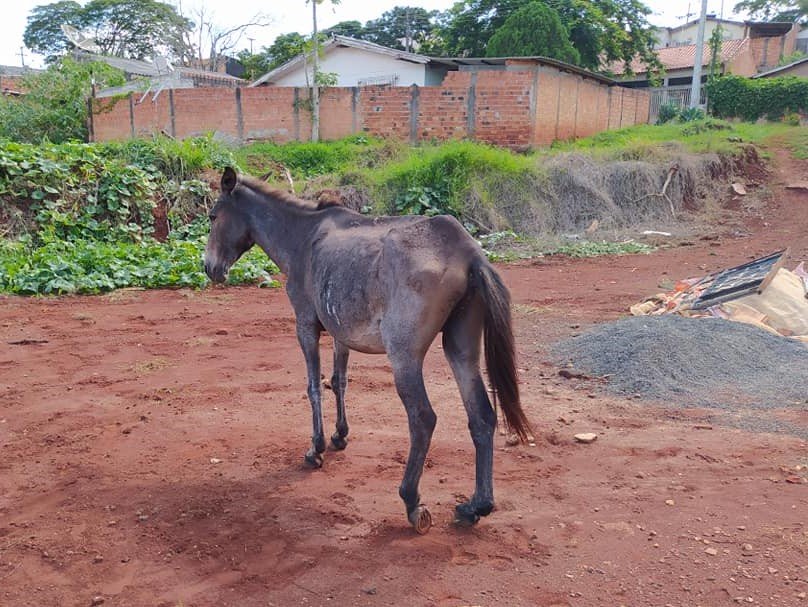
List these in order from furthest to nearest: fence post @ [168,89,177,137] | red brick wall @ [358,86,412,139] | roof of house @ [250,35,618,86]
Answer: fence post @ [168,89,177,137], roof of house @ [250,35,618,86], red brick wall @ [358,86,412,139]

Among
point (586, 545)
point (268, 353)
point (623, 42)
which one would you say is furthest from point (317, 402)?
point (623, 42)

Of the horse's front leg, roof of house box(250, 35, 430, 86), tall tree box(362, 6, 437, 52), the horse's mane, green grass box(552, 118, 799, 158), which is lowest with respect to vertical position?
the horse's front leg

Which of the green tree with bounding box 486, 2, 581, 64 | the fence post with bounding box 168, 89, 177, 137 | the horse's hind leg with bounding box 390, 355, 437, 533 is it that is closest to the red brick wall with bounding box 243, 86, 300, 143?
the fence post with bounding box 168, 89, 177, 137

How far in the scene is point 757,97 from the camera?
1228 inches

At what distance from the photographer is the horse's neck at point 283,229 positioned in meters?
5.02

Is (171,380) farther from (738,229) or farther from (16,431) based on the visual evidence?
(738,229)

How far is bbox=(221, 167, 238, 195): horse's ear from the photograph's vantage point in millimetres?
5137

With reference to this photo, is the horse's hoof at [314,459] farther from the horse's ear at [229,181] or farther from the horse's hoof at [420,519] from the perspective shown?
the horse's ear at [229,181]

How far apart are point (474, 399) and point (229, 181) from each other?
257cm

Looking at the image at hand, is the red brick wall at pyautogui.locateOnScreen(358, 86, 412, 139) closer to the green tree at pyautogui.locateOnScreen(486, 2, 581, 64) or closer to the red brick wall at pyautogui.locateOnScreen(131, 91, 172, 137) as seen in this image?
the red brick wall at pyautogui.locateOnScreen(131, 91, 172, 137)

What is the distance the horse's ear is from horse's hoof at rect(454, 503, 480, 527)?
9.56 feet

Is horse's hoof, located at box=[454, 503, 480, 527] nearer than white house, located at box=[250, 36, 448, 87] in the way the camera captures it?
Yes

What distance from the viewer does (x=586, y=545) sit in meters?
3.78

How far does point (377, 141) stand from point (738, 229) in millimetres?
10404
